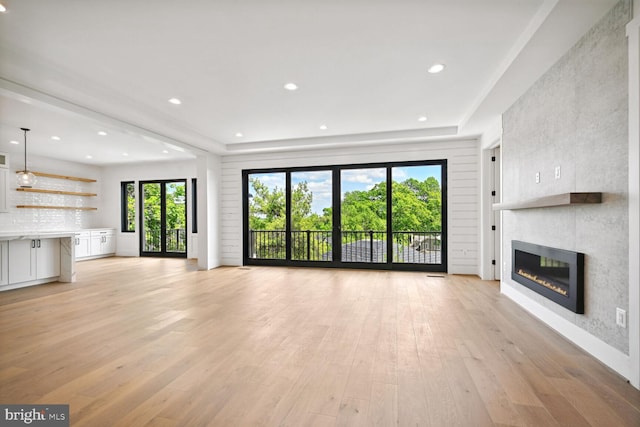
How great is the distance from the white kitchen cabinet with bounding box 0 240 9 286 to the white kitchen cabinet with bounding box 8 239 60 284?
0.04 meters

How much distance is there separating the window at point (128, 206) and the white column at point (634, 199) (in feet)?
34.8

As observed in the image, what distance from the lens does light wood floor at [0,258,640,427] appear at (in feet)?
5.96

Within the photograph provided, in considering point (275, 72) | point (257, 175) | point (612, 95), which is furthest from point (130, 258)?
point (612, 95)

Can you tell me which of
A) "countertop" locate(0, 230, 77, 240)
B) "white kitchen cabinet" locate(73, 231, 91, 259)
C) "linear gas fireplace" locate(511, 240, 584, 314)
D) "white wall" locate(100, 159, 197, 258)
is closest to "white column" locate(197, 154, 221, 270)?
"white wall" locate(100, 159, 197, 258)

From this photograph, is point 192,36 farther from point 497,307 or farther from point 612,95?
point 497,307

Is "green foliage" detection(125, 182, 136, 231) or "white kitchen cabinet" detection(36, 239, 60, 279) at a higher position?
"green foliage" detection(125, 182, 136, 231)

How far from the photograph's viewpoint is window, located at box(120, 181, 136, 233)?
938 cm

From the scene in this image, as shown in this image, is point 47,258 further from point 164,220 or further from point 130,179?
point 130,179

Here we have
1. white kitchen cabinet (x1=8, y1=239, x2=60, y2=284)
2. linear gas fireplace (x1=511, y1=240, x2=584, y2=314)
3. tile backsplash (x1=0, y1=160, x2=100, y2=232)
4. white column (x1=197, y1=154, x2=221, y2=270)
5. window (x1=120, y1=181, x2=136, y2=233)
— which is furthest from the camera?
window (x1=120, y1=181, x2=136, y2=233)

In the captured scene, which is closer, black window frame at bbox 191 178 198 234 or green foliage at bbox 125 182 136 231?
black window frame at bbox 191 178 198 234

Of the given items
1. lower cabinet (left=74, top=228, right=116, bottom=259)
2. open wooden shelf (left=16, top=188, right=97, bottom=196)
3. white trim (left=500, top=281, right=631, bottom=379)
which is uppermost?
open wooden shelf (left=16, top=188, right=97, bottom=196)

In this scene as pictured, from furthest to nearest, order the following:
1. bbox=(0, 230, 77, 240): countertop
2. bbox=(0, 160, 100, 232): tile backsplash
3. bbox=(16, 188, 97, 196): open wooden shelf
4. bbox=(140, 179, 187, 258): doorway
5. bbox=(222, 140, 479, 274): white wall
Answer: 1. bbox=(140, 179, 187, 258): doorway
2. bbox=(16, 188, 97, 196): open wooden shelf
3. bbox=(0, 160, 100, 232): tile backsplash
4. bbox=(222, 140, 479, 274): white wall
5. bbox=(0, 230, 77, 240): countertop

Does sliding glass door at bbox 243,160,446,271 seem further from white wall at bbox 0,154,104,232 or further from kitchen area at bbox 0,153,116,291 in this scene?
white wall at bbox 0,154,104,232

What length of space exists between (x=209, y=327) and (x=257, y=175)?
15.6ft
